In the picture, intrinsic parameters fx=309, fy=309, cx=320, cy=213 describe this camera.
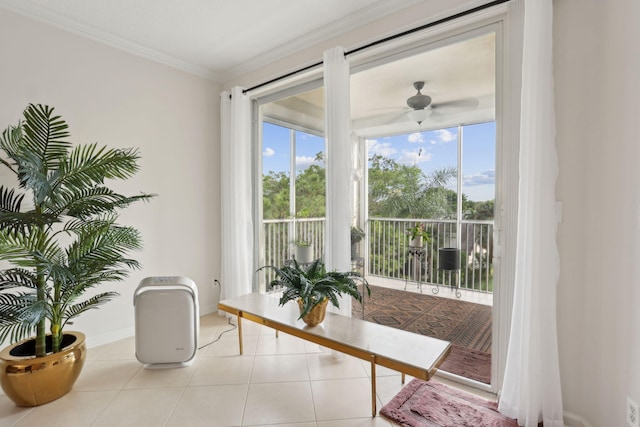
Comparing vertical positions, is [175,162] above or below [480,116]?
below

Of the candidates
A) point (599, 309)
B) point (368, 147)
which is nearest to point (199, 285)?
point (368, 147)

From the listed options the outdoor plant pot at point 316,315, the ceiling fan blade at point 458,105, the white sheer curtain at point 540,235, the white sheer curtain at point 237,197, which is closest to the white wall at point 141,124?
the white sheer curtain at point 237,197

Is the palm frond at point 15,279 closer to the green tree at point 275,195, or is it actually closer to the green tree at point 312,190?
the green tree at point 275,195

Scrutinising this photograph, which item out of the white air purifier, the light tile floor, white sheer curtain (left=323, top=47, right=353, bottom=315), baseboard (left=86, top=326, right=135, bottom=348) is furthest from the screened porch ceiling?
baseboard (left=86, top=326, right=135, bottom=348)

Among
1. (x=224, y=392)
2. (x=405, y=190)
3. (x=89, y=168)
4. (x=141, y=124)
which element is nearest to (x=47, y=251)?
(x=89, y=168)

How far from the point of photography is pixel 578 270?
1.62m

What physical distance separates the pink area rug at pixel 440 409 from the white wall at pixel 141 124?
2.39m

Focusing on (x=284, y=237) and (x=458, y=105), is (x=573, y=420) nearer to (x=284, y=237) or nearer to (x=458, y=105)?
(x=458, y=105)

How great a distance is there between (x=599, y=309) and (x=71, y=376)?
3.08 meters

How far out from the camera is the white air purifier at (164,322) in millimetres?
2264

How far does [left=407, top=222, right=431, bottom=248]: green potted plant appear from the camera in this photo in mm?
3865

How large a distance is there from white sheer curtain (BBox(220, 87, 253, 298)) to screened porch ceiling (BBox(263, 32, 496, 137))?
350 mm

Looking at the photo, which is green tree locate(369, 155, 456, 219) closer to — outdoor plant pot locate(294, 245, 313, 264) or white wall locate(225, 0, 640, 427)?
outdoor plant pot locate(294, 245, 313, 264)

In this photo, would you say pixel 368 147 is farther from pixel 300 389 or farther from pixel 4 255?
pixel 4 255
